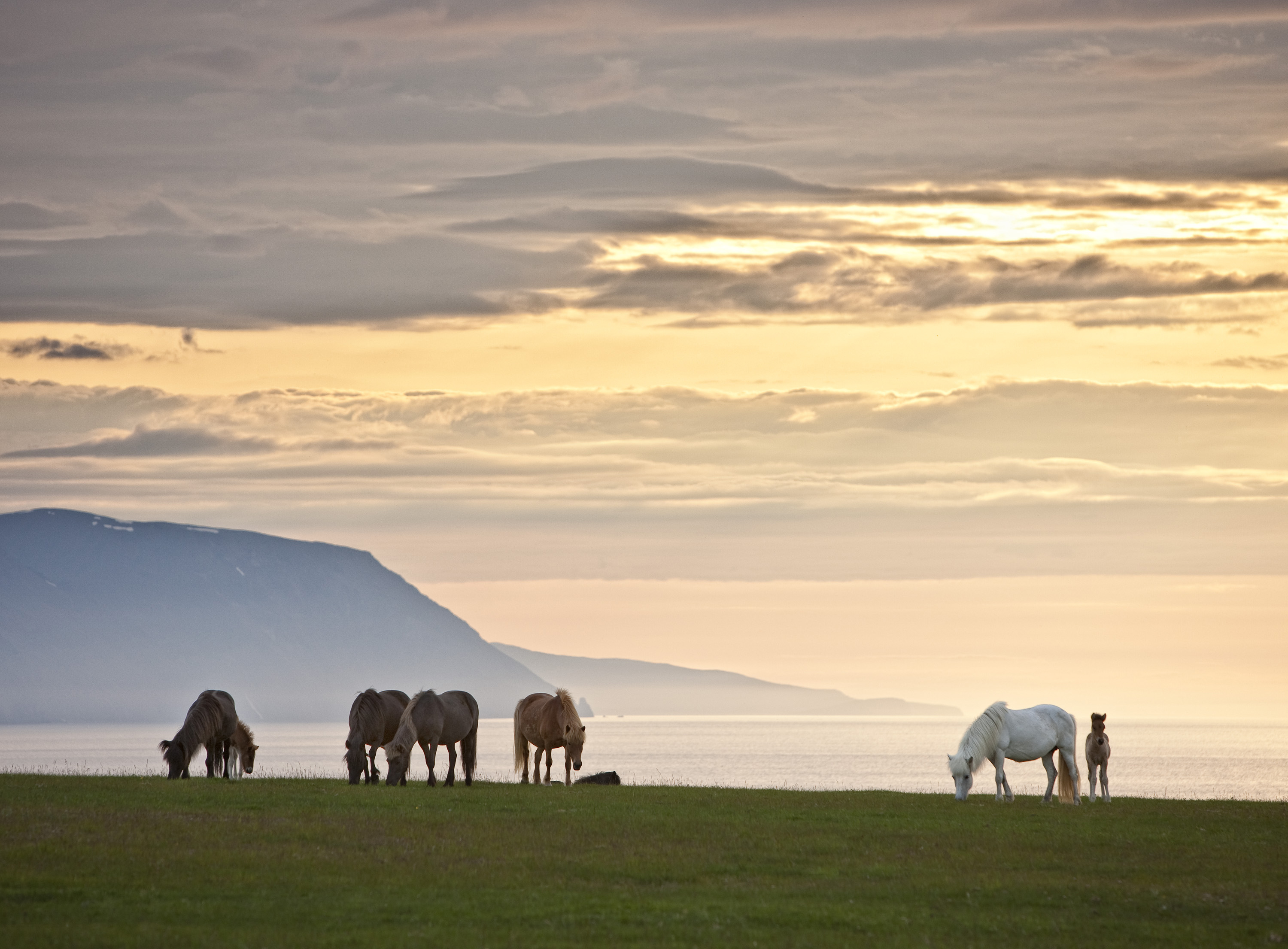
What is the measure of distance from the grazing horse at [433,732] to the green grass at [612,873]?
3.64 m

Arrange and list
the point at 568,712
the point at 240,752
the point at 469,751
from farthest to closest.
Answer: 1. the point at 240,752
2. the point at 568,712
3. the point at 469,751

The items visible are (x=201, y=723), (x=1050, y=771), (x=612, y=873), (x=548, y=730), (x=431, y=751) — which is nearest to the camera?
(x=612, y=873)

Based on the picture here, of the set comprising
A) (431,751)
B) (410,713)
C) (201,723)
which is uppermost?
(410,713)

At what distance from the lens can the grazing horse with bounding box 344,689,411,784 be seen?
33719mm

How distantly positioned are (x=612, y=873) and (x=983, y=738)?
1424cm

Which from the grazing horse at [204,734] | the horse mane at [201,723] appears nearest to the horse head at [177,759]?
the grazing horse at [204,734]

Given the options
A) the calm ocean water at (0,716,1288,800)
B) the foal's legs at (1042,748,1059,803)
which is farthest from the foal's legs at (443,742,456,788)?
the calm ocean water at (0,716,1288,800)

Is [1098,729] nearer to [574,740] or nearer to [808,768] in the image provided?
[574,740]

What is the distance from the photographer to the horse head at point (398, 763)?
107 ft

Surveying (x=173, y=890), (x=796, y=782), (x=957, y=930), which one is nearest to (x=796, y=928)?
(x=957, y=930)

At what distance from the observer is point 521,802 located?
28906 millimetres

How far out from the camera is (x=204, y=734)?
116ft

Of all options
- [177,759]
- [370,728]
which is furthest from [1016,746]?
[177,759]

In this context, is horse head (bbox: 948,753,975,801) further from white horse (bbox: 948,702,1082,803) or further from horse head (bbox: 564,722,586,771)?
horse head (bbox: 564,722,586,771)
